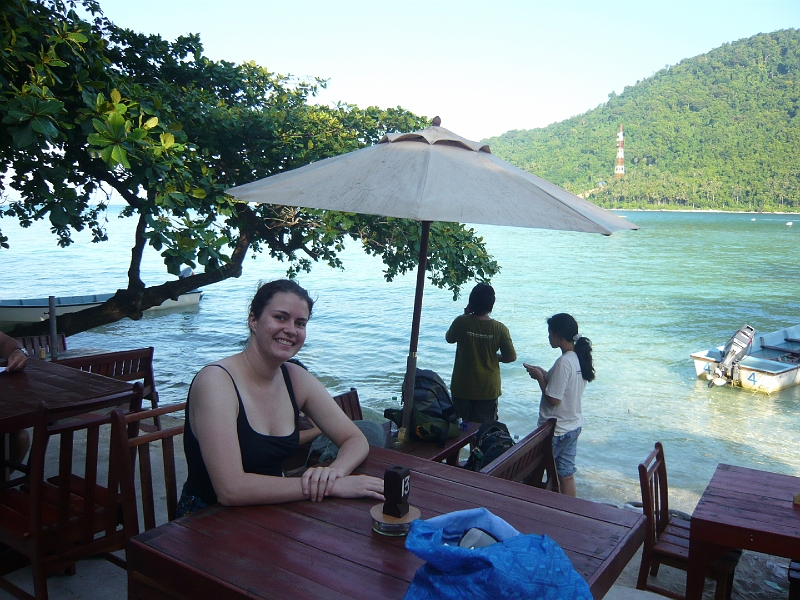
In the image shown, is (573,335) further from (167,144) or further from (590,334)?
(590,334)

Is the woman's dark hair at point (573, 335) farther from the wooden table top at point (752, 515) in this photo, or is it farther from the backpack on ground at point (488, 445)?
the wooden table top at point (752, 515)

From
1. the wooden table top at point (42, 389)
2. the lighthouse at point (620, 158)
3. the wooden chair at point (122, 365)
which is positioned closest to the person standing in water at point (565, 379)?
the wooden table top at point (42, 389)

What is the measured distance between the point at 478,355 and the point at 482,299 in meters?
0.44

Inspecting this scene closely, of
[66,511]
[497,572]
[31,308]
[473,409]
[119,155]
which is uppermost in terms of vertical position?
[119,155]

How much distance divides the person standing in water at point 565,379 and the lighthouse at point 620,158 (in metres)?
110

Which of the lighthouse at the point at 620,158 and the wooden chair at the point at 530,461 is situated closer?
the wooden chair at the point at 530,461

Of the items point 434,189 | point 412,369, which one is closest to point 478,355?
point 412,369

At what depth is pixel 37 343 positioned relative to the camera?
6559mm

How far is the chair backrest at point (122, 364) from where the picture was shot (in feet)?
15.1

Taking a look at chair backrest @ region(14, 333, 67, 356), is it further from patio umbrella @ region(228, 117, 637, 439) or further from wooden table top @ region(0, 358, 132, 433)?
patio umbrella @ region(228, 117, 637, 439)

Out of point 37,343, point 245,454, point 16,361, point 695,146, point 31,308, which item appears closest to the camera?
point 245,454

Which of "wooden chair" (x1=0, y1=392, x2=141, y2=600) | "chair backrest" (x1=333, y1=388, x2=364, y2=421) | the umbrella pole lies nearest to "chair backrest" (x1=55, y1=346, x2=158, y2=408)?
"chair backrest" (x1=333, y1=388, x2=364, y2=421)

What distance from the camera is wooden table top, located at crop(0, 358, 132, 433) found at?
9.93 ft

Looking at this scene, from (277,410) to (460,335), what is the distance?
2858 mm
